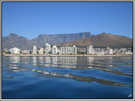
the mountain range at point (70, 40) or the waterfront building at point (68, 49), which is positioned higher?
the mountain range at point (70, 40)

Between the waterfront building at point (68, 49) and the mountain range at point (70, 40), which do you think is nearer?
the mountain range at point (70, 40)

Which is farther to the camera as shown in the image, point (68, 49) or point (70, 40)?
point (68, 49)

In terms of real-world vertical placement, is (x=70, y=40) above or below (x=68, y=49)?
above

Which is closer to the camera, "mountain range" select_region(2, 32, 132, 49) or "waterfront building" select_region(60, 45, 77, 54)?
"mountain range" select_region(2, 32, 132, 49)

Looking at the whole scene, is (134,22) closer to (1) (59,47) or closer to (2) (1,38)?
(2) (1,38)

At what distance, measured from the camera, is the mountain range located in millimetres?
4633

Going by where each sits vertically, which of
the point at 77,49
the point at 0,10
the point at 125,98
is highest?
the point at 0,10

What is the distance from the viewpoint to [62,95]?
6.68ft

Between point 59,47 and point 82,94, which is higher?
point 59,47

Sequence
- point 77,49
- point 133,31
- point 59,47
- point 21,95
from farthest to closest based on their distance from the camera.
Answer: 1. point 77,49
2. point 59,47
3. point 21,95
4. point 133,31

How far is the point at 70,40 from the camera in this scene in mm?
5312

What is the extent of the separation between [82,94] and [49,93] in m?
0.55

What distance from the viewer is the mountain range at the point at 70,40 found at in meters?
4.63

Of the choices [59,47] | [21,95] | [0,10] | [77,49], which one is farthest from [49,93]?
[77,49]
